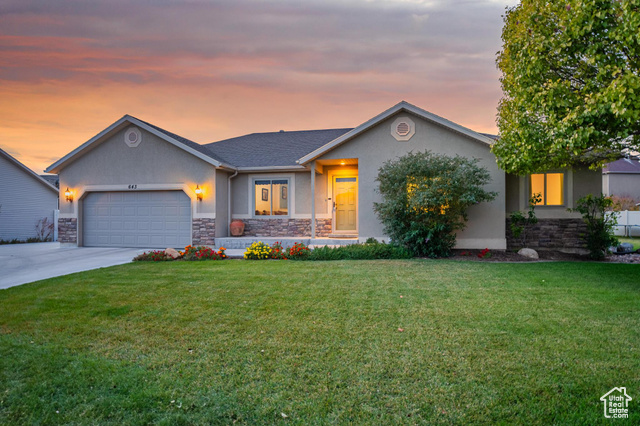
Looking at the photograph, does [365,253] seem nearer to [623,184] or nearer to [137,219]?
[137,219]

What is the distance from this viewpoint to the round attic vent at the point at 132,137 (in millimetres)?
13289

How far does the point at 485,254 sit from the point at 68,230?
51.1ft

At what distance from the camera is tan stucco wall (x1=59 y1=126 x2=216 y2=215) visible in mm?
12930

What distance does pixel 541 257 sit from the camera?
1065 centimetres

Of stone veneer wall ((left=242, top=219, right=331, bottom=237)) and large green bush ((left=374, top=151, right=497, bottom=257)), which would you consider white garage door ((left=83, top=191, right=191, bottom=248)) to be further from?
large green bush ((left=374, top=151, right=497, bottom=257))

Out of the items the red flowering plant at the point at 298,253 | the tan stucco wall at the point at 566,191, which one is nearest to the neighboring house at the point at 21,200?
the red flowering plant at the point at 298,253

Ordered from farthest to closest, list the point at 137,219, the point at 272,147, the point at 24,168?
1. the point at 24,168
2. the point at 272,147
3. the point at 137,219

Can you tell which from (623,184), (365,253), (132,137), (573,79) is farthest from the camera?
(623,184)

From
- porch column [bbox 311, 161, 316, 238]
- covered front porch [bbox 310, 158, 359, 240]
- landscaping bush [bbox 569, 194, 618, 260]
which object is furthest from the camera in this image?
covered front porch [bbox 310, 158, 359, 240]

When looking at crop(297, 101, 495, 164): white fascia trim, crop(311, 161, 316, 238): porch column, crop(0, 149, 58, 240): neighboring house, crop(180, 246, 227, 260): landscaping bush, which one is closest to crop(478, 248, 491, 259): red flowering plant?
crop(297, 101, 495, 164): white fascia trim

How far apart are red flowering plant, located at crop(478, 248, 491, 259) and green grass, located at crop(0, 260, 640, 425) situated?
3.77 m

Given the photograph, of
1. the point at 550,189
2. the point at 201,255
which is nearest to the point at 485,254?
the point at 550,189

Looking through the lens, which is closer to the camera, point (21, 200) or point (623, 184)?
point (21, 200)

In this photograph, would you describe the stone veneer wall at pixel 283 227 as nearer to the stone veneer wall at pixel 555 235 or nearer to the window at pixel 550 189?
the stone veneer wall at pixel 555 235
